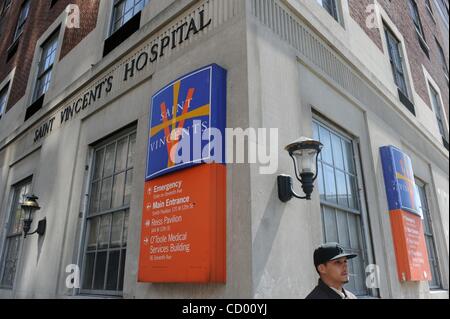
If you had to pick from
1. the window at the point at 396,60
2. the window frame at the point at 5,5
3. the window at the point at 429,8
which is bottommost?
A: the window at the point at 396,60

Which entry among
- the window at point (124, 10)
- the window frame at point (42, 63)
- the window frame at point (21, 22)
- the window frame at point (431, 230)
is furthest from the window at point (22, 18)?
the window frame at point (431, 230)

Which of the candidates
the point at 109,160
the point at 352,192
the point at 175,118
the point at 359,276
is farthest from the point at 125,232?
the point at 352,192

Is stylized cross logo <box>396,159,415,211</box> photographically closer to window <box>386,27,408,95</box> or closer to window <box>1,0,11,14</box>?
window <box>386,27,408,95</box>

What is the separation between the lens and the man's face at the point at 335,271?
130 inches

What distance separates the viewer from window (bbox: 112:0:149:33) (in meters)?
7.24

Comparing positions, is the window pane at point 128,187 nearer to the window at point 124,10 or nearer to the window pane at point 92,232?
the window pane at point 92,232

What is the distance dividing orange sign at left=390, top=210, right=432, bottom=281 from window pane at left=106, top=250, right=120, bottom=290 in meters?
4.63

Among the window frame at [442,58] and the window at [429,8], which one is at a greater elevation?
the window at [429,8]

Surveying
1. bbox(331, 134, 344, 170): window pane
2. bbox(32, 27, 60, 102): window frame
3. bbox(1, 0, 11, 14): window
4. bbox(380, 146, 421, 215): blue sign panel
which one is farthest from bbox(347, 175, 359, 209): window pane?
bbox(1, 0, 11, 14): window

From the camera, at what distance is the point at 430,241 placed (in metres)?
8.65

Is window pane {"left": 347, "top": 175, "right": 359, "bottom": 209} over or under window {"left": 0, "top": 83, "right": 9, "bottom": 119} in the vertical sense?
under

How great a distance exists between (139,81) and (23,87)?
7434 mm

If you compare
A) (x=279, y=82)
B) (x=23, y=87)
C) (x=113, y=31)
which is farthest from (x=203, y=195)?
(x=23, y=87)

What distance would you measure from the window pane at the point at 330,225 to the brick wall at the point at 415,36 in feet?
16.3
